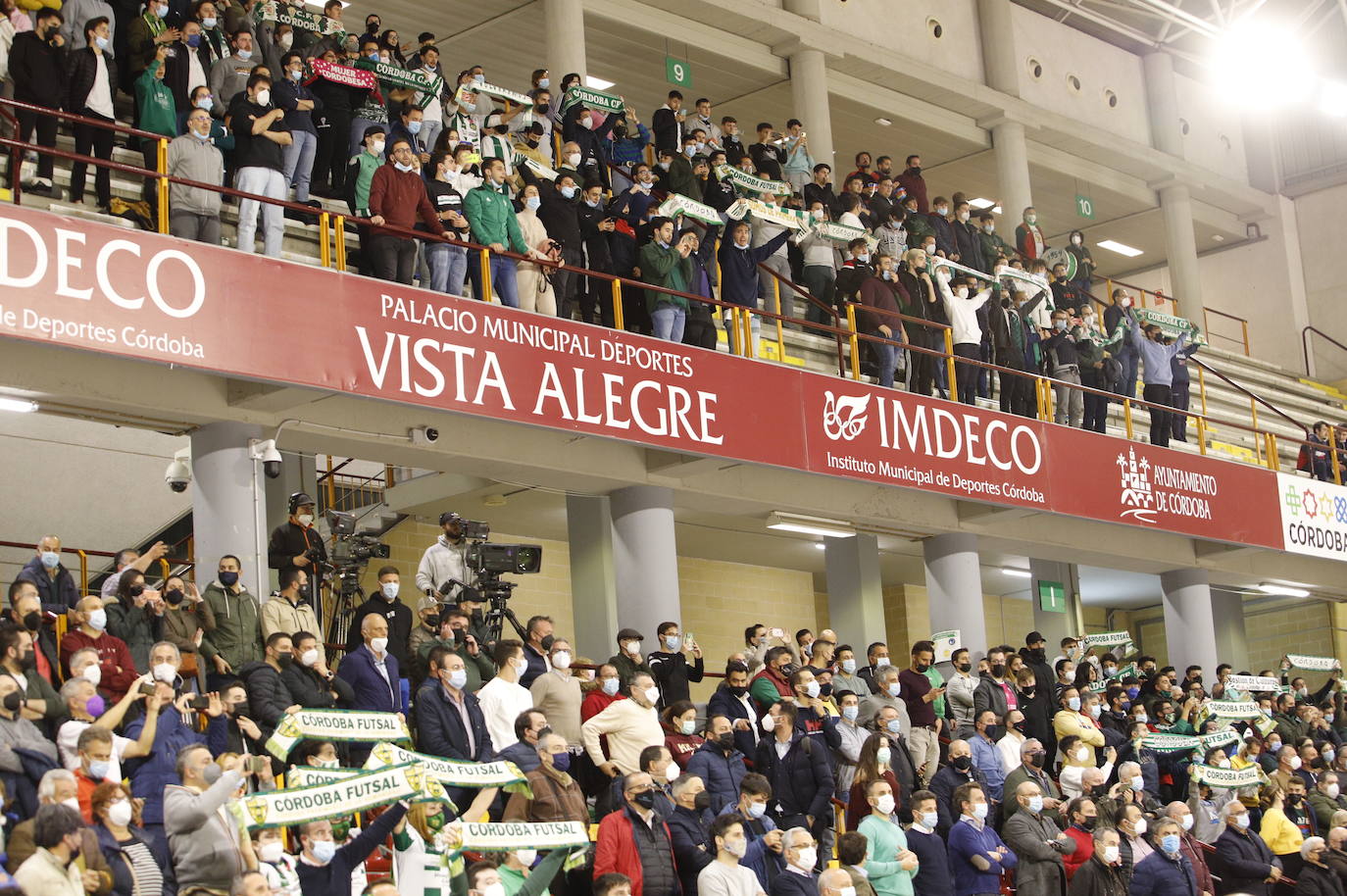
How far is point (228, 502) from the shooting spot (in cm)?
1326

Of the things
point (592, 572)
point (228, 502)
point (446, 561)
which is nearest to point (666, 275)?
point (592, 572)

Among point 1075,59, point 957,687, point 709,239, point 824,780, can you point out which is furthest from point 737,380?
point 1075,59

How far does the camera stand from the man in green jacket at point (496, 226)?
1486cm

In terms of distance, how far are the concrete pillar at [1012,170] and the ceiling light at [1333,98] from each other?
14.4 feet

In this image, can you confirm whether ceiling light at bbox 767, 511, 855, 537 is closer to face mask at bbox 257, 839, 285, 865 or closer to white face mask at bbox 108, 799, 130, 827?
face mask at bbox 257, 839, 285, 865

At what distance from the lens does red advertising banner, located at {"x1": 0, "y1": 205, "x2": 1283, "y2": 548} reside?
12.1 metres

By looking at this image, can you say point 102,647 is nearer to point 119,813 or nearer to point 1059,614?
point 119,813

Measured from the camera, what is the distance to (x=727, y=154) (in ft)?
64.1

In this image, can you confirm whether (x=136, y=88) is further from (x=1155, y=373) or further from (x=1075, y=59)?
(x=1075, y=59)

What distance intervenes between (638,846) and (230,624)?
2.91 m

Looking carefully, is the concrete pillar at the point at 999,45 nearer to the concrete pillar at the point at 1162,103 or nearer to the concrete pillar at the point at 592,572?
the concrete pillar at the point at 1162,103

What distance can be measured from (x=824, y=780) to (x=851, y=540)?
8067 mm

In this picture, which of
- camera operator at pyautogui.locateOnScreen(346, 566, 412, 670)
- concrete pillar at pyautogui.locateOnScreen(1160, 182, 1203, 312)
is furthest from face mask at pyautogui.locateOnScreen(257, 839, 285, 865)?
concrete pillar at pyautogui.locateOnScreen(1160, 182, 1203, 312)

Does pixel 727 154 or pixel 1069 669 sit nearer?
pixel 1069 669
